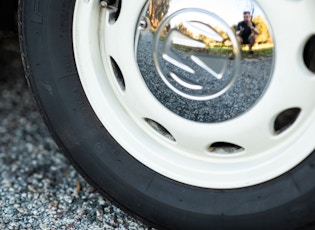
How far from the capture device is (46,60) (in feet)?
7.61

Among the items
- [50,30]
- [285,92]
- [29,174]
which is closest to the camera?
[285,92]

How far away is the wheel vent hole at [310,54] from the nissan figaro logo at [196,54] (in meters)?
0.21

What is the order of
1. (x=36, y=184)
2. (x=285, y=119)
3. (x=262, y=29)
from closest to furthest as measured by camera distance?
(x=262, y=29), (x=285, y=119), (x=36, y=184)

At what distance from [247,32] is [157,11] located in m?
0.30

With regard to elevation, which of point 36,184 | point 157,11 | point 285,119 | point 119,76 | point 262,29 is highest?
point 262,29

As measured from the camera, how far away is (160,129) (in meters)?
2.32

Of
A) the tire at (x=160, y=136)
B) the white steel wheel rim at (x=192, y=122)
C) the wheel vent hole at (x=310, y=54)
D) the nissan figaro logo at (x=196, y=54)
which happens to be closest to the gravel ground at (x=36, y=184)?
the tire at (x=160, y=136)

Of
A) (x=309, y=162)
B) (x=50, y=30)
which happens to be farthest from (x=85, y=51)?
(x=309, y=162)

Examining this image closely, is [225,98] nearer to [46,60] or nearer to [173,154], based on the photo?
[173,154]

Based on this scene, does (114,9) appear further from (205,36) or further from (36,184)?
(36,184)

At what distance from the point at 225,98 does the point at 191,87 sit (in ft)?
0.38

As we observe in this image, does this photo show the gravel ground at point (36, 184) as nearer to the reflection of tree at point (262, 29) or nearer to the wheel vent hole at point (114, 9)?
the wheel vent hole at point (114, 9)

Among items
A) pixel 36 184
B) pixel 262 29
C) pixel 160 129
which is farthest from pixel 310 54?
pixel 36 184

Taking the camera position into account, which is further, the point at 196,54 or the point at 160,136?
the point at 160,136
